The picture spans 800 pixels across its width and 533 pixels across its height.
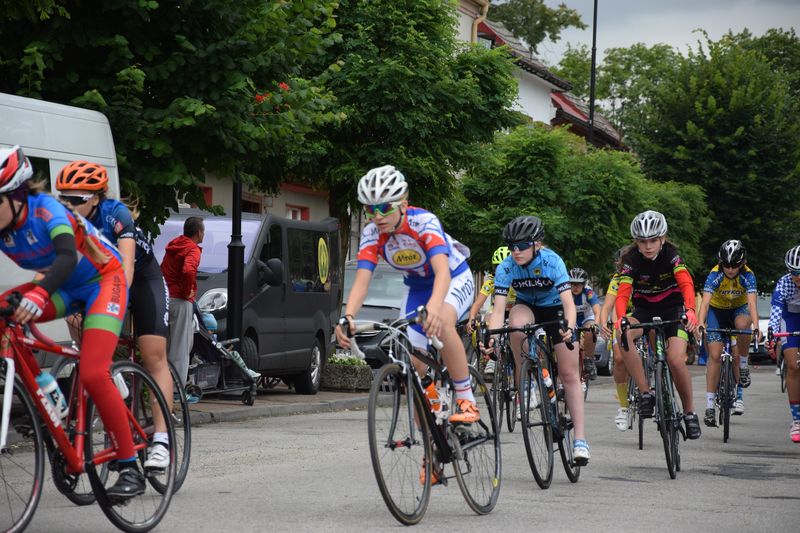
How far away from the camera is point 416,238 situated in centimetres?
756

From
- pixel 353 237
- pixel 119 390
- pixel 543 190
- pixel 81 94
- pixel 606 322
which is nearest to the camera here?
pixel 119 390

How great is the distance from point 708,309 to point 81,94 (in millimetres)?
6817

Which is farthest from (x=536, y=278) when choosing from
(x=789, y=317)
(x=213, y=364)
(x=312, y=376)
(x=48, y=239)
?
(x=312, y=376)

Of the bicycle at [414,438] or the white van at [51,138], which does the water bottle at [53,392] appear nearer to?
the bicycle at [414,438]

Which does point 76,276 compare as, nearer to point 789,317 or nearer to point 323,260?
point 789,317

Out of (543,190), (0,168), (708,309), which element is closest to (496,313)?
(0,168)

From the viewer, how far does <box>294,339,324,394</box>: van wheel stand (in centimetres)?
1859

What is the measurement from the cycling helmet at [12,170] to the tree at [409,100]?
18.1 m

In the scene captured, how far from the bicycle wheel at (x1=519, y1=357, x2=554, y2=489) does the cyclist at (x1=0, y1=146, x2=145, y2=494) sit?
319cm

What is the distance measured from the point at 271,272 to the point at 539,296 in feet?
23.2

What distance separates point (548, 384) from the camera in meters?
9.34

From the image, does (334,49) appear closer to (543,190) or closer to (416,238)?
(543,190)

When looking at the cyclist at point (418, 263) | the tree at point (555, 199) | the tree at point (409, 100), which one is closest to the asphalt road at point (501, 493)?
the cyclist at point (418, 263)

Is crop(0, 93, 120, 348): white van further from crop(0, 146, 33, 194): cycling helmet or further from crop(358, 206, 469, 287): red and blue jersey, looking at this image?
crop(0, 146, 33, 194): cycling helmet
